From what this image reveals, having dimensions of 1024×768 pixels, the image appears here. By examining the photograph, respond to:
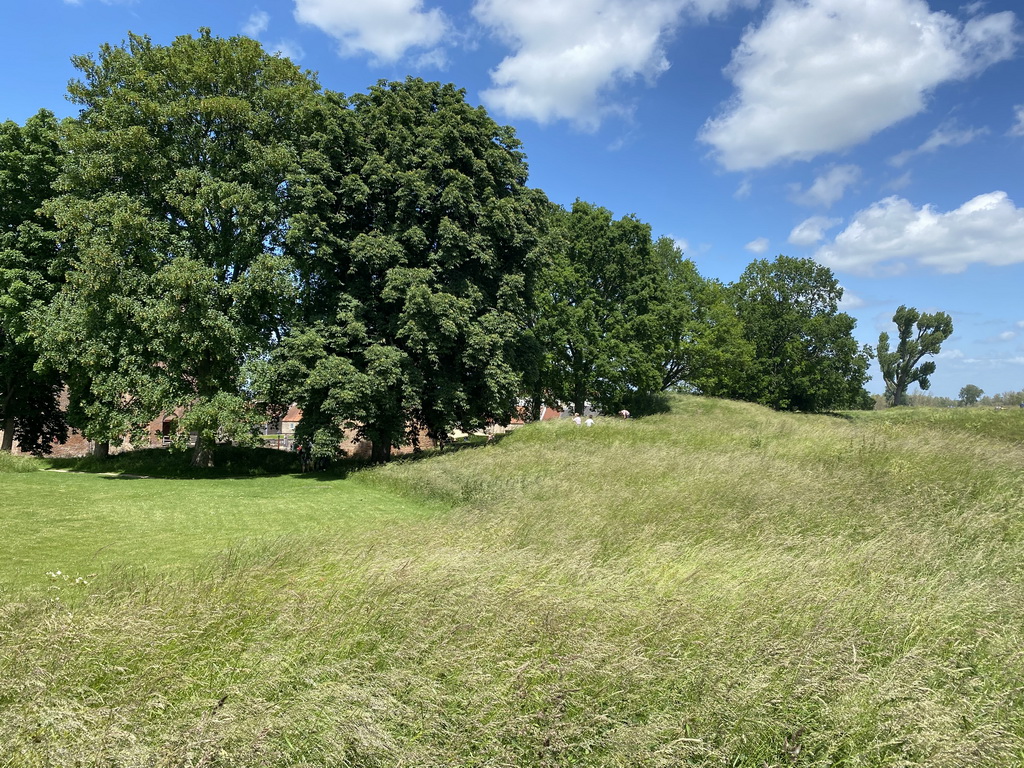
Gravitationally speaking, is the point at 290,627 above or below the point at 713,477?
below

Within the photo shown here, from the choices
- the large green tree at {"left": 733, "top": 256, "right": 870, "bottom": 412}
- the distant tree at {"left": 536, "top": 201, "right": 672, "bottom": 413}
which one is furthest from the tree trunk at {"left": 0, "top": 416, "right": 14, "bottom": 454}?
the large green tree at {"left": 733, "top": 256, "right": 870, "bottom": 412}

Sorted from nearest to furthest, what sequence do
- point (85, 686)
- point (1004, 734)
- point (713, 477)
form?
point (1004, 734) → point (85, 686) → point (713, 477)

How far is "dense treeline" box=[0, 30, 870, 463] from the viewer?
701 inches

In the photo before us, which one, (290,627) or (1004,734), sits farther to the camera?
(290,627)

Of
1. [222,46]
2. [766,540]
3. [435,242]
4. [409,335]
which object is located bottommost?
[766,540]

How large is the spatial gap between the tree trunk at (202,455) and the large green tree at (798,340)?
3723 cm

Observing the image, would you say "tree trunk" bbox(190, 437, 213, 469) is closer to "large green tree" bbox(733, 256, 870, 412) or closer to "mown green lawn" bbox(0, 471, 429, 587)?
"mown green lawn" bbox(0, 471, 429, 587)

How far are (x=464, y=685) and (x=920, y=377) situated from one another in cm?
8270

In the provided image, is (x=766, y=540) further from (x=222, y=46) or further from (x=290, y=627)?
(x=222, y=46)

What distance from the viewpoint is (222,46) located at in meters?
19.0

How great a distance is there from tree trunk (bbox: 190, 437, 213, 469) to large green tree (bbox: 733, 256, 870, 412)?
37230 mm

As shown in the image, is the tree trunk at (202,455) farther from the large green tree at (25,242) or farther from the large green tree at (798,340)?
the large green tree at (798,340)

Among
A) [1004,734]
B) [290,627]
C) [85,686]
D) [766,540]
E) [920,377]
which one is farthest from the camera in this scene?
[920,377]

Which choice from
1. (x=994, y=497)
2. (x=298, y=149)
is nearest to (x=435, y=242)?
(x=298, y=149)
